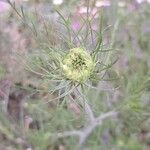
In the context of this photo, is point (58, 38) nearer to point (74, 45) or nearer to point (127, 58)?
point (74, 45)

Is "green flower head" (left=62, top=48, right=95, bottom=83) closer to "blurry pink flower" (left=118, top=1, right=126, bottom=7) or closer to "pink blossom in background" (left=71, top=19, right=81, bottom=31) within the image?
"pink blossom in background" (left=71, top=19, right=81, bottom=31)

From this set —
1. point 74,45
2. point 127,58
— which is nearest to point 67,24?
point 74,45

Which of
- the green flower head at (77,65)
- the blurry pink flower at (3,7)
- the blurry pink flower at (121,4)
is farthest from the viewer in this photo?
the blurry pink flower at (121,4)

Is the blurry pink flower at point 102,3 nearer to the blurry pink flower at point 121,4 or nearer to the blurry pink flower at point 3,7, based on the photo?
the blurry pink flower at point 121,4

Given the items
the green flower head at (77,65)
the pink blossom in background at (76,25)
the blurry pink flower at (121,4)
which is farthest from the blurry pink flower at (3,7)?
the green flower head at (77,65)

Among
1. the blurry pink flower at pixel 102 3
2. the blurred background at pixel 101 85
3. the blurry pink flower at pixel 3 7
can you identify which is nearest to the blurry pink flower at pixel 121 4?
the blurred background at pixel 101 85

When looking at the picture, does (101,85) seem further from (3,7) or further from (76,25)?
(3,7)

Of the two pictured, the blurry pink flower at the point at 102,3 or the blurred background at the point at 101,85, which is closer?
the blurred background at the point at 101,85

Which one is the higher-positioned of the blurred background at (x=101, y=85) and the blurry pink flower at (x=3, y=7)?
the blurry pink flower at (x=3, y=7)

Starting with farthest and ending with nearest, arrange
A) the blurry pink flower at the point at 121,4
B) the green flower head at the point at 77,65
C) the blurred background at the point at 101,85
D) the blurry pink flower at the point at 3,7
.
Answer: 1. the blurry pink flower at the point at 121,4
2. the blurry pink flower at the point at 3,7
3. the blurred background at the point at 101,85
4. the green flower head at the point at 77,65
